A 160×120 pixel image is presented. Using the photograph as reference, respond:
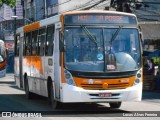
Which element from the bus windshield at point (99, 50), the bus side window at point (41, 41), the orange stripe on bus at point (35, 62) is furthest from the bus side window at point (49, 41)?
the bus windshield at point (99, 50)

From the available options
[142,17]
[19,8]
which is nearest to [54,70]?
[142,17]

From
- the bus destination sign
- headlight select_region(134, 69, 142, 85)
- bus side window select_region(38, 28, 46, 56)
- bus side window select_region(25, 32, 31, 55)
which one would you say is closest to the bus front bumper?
headlight select_region(134, 69, 142, 85)

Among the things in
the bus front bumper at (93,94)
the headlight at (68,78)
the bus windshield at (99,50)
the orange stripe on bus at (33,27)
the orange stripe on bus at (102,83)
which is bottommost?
the bus front bumper at (93,94)

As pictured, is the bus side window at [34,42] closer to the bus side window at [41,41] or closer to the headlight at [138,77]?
the bus side window at [41,41]

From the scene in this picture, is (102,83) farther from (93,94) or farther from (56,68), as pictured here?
(56,68)

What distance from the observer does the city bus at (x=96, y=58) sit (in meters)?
14.5

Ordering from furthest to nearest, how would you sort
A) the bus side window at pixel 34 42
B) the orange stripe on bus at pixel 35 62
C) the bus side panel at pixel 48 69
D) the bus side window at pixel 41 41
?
the bus side window at pixel 34 42 < the orange stripe on bus at pixel 35 62 < the bus side window at pixel 41 41 < the bus side panel at pixel 48 69

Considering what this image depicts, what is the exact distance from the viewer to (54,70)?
51.4ft

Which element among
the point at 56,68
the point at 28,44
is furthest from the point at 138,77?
the point at 28,44

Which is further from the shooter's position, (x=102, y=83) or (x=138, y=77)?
(x=138, y=77)

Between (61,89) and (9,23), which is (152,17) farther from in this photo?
(61,89)

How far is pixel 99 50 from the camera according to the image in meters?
14.8

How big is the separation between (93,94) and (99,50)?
51.9 inches

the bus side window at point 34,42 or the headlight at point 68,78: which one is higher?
the bus side window at point 34,42
